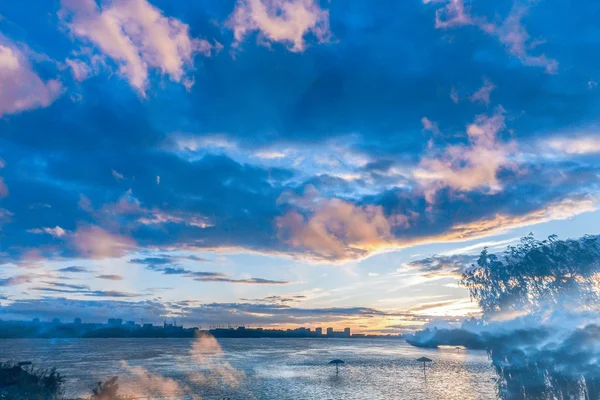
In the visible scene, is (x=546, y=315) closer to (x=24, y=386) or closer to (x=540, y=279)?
(x=540, y=279)

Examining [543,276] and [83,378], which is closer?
[543,276]

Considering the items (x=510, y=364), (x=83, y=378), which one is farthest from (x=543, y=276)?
(x=83, y=378)

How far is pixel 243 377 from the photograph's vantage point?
360 feet

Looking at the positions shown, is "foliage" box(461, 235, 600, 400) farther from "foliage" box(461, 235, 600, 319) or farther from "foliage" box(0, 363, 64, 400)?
"foliage" box(0, 363, 64, 400)

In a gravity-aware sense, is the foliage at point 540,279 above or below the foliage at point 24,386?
above

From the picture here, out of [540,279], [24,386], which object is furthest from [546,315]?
[24,386]

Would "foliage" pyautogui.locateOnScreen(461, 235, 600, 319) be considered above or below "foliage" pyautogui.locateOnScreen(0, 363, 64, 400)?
above

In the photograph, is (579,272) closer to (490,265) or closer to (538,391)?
(490,265)

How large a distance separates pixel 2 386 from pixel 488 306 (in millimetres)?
57037

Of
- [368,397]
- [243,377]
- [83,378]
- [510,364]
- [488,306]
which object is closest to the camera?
[510,364]

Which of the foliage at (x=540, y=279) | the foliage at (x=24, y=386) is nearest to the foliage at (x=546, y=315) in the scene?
the foliage at (x=540, y=279)

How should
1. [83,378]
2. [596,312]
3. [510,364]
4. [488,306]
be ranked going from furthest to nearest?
1. [83,378]
2. [488,306]
3. [510,364]
4. [596,312]

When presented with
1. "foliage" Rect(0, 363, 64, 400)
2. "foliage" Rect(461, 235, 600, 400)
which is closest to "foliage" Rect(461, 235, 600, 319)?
"foliage" Rect(461, 235, 600, 400)

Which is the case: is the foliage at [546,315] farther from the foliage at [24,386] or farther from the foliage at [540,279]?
the foliage at [24,386]
